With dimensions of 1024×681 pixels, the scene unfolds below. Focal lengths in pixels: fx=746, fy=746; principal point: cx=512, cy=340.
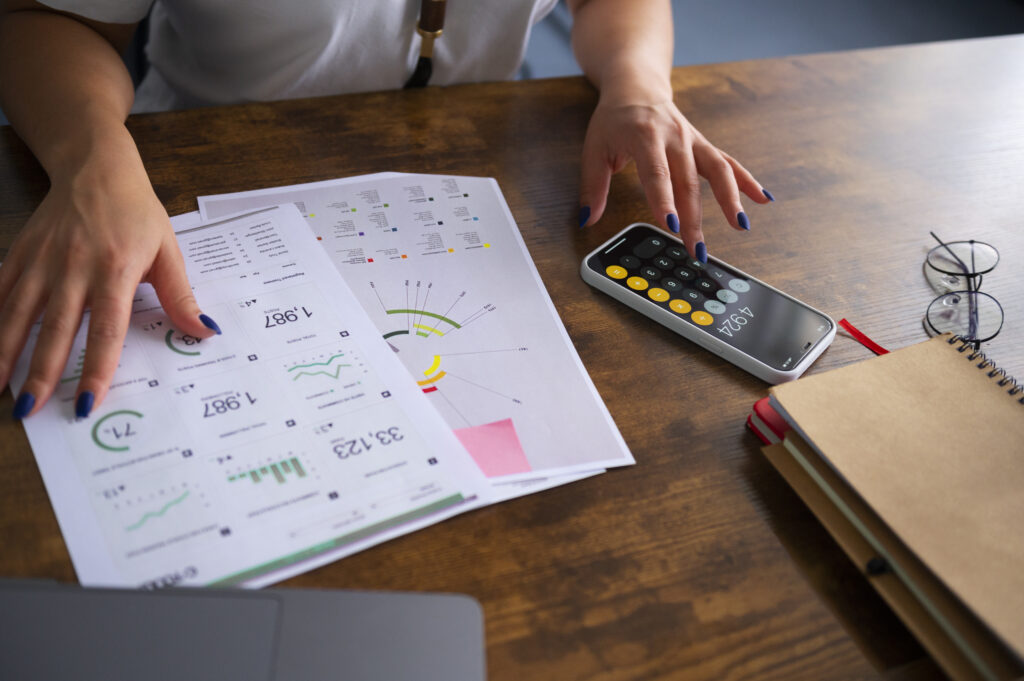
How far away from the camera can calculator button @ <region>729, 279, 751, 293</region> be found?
61 cm

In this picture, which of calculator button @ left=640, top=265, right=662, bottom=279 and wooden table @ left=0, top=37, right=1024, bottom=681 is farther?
calculator button @ left=640, top=265, right=662, bottom=279

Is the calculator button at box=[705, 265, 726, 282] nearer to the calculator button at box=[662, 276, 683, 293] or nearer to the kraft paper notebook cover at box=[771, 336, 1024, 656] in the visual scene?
the calculator button at box=[662, 276, 683, 293]

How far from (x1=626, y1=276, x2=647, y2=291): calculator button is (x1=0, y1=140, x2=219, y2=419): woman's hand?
1.03ft

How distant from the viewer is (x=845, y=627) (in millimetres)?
419

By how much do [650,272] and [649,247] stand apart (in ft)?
0.12

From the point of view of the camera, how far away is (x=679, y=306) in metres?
0.58

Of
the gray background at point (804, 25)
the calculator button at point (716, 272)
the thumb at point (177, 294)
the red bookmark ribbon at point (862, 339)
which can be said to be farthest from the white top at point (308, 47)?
the gray background at point (804, 25)

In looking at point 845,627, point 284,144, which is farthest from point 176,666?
point 284,144

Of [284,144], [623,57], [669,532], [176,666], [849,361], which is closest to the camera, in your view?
[176,666]

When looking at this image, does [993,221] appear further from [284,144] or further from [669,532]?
[284,144]

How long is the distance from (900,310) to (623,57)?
0.38 m

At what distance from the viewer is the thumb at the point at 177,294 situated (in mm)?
496

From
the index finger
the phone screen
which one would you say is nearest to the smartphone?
the phone screen

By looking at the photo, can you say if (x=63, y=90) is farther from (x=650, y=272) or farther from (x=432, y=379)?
(x=650, y=272)
